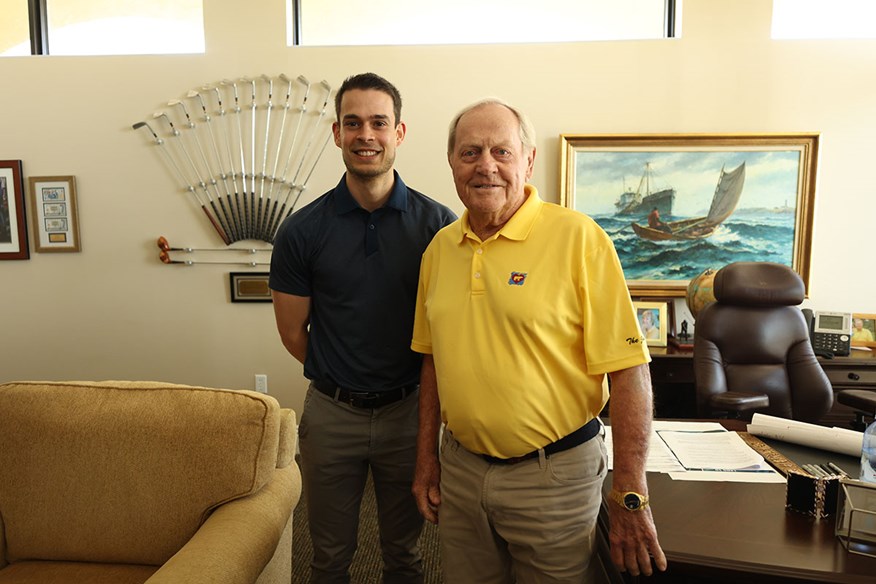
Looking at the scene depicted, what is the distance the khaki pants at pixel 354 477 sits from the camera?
5.17 ft

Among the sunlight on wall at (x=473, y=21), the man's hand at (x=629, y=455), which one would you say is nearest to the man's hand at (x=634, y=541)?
the man's hand at (x=629, y=455)

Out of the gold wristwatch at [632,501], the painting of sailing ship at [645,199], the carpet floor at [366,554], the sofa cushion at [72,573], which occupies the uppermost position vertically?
the painting of sailing ship at [645,199]

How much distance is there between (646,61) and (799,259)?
1.39 metres

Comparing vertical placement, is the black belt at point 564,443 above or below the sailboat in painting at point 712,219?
below

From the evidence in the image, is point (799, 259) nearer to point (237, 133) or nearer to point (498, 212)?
point (498, 212)

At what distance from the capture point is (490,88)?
317 cm

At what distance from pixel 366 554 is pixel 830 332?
2602 mm

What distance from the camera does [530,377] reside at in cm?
115

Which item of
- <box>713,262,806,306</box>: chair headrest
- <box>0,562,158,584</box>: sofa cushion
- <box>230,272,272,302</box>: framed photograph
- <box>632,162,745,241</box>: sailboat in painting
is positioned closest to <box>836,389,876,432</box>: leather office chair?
<box>713,262,806,306</box>: chair headrest

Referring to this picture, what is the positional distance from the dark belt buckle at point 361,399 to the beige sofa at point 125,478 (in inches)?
8.2

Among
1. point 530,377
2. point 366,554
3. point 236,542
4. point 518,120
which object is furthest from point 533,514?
point 366,554

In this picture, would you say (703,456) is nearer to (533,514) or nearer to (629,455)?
(629,455)

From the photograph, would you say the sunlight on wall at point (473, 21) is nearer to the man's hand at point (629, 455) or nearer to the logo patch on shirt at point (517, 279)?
the logo patch on shirt at point (517, 279)

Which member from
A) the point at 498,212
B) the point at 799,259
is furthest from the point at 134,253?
the point at 799,259
